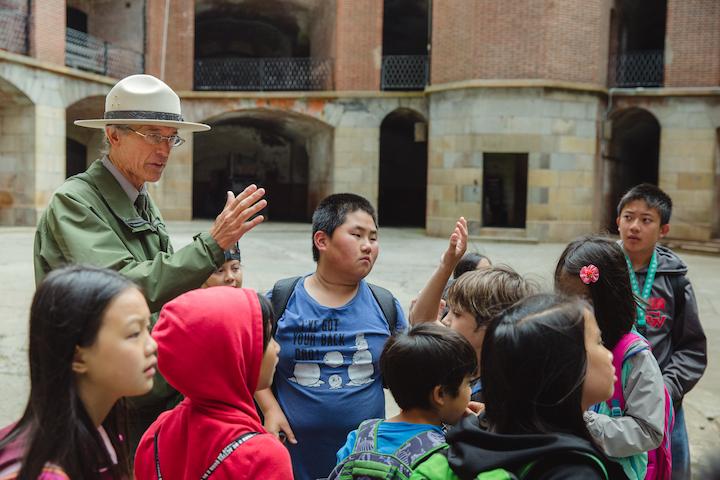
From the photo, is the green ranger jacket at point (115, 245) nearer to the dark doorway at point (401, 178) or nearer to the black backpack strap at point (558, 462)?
the black backpack strap at point (558, 462)

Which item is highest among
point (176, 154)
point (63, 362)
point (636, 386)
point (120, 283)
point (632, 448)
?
point (176, 154)

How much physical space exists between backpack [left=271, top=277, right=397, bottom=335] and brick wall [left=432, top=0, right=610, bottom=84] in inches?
592

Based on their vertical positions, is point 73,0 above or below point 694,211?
above

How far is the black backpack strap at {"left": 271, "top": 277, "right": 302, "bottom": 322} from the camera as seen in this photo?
2.62m

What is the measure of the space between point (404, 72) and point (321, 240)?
59.3ft

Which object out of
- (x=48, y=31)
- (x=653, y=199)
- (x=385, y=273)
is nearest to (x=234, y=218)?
(x=653, y=199)

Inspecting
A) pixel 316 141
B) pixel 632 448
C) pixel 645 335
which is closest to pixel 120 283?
pixel 632 448

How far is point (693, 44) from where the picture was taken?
56.6 feet

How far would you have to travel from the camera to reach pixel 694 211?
16891mm

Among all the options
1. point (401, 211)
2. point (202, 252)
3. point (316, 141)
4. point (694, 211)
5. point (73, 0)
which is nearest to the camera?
point (202, 252)

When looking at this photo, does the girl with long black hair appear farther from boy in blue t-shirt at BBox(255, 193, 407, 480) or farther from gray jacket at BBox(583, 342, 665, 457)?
gray jacket at BBox(583, 342, 665, 457)

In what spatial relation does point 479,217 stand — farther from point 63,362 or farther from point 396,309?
point 63,362

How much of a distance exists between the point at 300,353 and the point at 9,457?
1.23 m

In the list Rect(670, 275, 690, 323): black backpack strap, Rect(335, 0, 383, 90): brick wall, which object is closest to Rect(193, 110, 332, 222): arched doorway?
Rect(335, 0, 383, 90): brick wall
